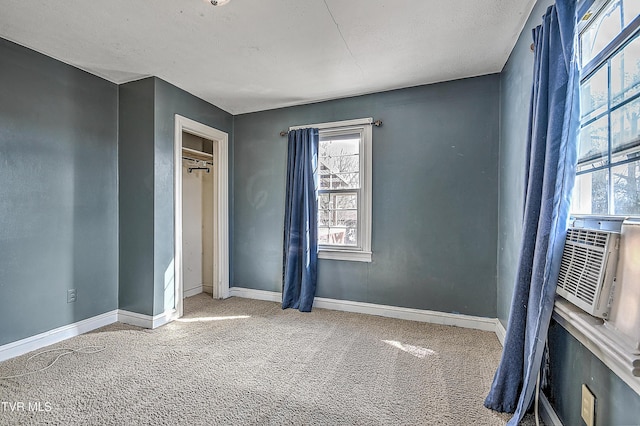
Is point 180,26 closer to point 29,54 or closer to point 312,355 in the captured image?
point 29,54

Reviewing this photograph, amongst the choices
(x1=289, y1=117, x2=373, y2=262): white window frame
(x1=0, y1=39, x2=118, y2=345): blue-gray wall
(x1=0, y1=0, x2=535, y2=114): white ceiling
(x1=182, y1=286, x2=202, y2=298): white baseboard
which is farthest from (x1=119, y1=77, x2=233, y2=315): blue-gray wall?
(x1=289, y1=117, x2=373, y2=262): white window frame

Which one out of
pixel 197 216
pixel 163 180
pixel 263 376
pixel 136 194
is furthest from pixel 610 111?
pixel 197 216

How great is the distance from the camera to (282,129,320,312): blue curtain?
3312mm

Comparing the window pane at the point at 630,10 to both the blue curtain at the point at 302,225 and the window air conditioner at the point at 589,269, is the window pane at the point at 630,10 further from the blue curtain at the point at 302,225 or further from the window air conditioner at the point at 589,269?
the blue curtain at the point at 302,225

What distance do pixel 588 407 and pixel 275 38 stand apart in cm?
271

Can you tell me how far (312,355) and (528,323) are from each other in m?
1.49

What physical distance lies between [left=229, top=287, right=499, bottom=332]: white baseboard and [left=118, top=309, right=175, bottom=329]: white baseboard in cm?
110

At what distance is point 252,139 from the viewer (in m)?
3.78

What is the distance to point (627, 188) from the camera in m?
1.11

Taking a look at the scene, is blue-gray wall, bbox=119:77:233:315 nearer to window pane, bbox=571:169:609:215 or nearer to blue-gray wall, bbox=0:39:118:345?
blue-gray wall, bbox=0:39:118:345

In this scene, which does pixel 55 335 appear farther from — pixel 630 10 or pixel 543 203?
pixel 630 10

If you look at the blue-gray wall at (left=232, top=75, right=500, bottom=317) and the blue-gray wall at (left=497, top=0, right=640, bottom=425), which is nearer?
the blue-gray wall at (left=497, top=0, right=640, bottom=425)

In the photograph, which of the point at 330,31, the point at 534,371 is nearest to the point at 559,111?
the point at 534,371

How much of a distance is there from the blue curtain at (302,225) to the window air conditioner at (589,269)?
235 cm
